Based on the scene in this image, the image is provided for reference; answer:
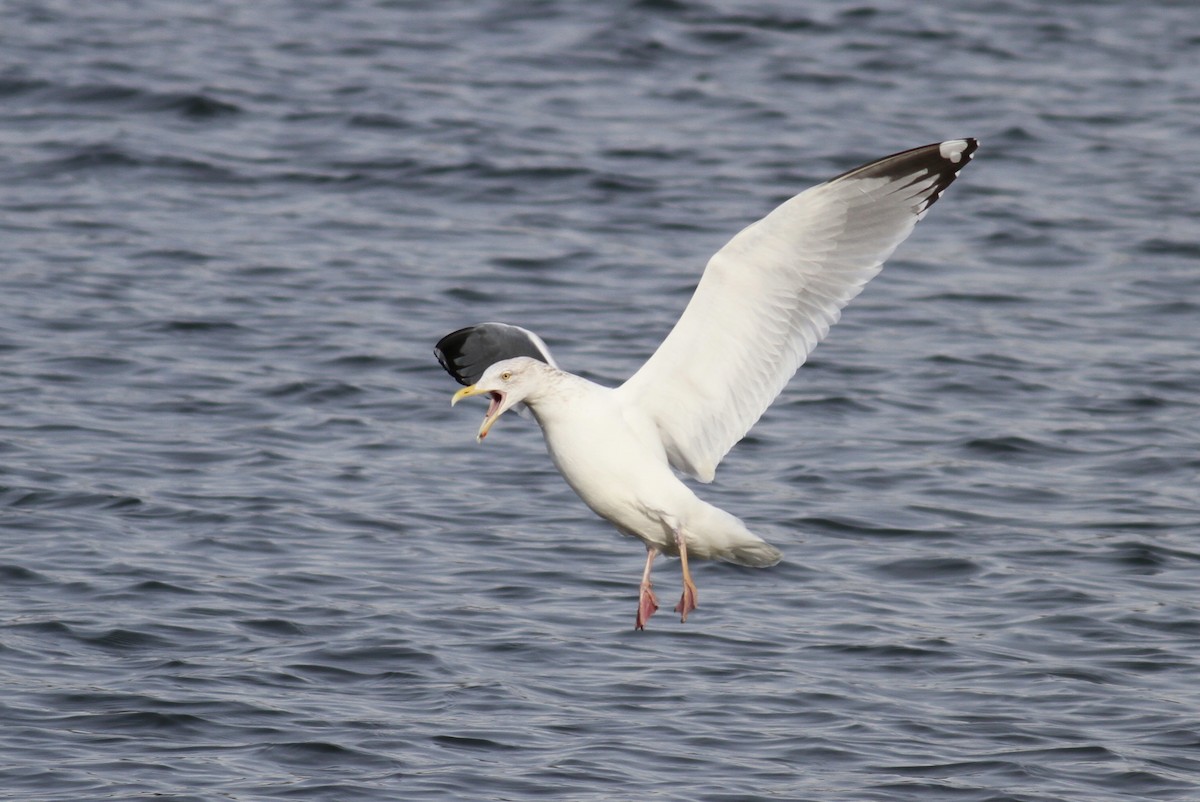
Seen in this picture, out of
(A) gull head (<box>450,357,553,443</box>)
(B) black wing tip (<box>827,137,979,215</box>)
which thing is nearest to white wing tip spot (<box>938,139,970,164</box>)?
(B) black wing tip (<box>827,137,979,215</box>)

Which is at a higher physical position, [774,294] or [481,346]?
[774,294]

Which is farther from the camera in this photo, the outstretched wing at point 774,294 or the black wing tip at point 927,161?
the black wing tip at point 927,161

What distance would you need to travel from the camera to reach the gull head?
7320 mm

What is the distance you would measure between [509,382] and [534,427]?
4.77m

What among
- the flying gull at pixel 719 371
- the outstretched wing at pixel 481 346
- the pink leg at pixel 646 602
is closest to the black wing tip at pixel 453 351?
the outstretched wing at pixel 481 346

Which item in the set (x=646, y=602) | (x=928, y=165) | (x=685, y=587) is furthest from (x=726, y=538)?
(x=928, y=165)

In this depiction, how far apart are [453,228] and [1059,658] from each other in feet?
24.5

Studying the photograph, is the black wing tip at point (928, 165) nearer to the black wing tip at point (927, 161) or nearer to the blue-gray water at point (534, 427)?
the black wing tip at point (927, 161)

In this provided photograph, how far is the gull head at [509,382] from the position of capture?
24.0 feet

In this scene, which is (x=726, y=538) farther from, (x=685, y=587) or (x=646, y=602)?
(x=646, y=602)

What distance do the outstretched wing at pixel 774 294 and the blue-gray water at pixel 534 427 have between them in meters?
1.34

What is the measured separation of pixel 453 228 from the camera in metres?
15.1

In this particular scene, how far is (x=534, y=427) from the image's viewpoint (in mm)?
12125

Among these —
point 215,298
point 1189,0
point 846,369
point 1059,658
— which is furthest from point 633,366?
point 1189,0
